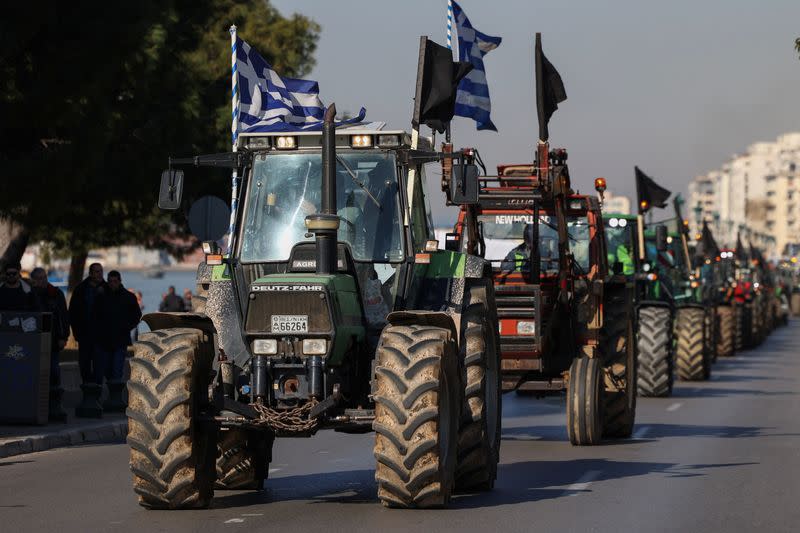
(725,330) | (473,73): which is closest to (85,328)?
(473,73)

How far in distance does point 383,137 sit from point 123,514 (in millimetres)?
3408

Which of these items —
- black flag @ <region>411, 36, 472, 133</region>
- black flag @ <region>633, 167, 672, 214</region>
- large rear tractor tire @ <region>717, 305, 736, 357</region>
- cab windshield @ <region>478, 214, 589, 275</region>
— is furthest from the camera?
large rear tractor tire @ <region>717, 305, 736, 357</region>

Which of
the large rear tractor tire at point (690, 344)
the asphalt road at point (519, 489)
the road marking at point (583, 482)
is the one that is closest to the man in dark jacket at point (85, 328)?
the asphalt road at point (519, 489)

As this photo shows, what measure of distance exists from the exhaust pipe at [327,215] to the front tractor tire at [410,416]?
858 millimetres

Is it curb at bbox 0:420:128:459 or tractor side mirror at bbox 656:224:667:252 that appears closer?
curb at bbox 0:420:128:459

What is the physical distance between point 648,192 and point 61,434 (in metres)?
14.7

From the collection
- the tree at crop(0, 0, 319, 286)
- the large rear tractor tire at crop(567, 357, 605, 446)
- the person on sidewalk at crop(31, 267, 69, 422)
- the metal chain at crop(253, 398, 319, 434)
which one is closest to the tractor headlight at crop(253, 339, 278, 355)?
the metal chain at crop(253, 398, 319, 434)

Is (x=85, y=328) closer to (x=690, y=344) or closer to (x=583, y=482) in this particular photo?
(x=583, y=482)

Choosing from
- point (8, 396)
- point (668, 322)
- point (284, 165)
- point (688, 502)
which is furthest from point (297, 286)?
point (668, 322)

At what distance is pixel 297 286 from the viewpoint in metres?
11.7

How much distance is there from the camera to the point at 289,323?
38.7ft

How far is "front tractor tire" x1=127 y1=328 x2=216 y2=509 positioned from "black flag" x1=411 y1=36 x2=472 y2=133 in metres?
3.53

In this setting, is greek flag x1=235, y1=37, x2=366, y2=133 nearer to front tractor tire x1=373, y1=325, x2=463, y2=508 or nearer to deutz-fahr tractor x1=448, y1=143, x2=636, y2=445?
deutz-fahr tractor x1=448, y1=143, x2=636, y2=445

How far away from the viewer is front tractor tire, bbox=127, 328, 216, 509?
37.8ft
